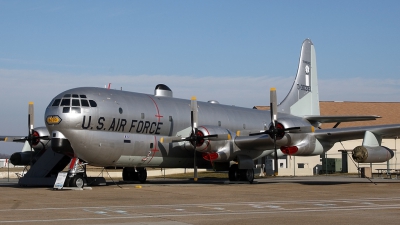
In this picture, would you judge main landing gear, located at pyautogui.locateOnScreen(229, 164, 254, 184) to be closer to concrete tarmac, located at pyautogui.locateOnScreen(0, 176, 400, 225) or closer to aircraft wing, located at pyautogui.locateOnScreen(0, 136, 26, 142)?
concrete tarmac, located at pyautogui.locateOnScreen(0, 176, 400, 225)

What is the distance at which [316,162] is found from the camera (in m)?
57.0

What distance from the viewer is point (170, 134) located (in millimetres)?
29750

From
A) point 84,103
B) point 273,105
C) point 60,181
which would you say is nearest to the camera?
point 60,181

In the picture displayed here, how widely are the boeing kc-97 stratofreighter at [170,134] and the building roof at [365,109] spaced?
37848mm

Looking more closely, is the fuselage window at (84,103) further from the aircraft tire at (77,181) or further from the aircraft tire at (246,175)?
the aircraft tire at (246,175)

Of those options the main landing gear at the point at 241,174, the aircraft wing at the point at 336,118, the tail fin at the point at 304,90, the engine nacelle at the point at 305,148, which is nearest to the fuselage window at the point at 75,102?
the main landing gear at the point at 241,174

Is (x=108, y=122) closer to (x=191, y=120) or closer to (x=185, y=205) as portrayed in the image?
(x=191, y=120)

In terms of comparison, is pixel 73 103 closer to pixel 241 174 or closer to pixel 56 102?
pixel 56 102

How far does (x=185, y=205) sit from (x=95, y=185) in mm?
12211

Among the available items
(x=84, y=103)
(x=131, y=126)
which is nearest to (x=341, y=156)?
(x=131, y=126)

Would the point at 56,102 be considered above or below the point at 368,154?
above

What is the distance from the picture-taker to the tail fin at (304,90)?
→ 126 feet

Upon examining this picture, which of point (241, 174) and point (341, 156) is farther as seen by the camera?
point (341, 156)

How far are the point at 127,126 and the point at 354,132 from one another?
11.2m
